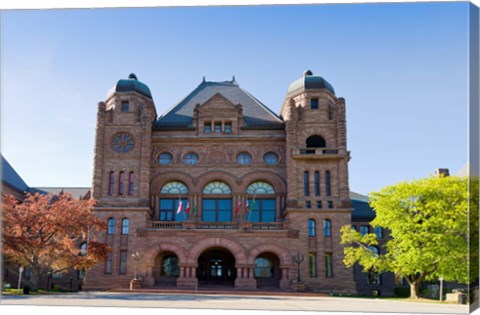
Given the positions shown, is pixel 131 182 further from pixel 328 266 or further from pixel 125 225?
pixel 328 266

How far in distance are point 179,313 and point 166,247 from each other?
2093 cm

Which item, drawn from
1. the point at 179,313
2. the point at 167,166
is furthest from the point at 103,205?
the point at 179,313

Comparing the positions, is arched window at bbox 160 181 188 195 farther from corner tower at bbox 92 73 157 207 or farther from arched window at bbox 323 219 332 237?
arched window at bbox 323 219 332 237

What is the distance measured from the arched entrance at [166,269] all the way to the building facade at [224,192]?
82 mm

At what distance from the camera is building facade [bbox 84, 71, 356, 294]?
42.9 m

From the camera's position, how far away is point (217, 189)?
156 ft

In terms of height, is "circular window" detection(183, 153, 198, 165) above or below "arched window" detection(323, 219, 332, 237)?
above

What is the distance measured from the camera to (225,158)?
47562 mm

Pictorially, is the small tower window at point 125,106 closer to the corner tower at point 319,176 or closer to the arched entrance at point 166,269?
the arched entrance at point 166,269

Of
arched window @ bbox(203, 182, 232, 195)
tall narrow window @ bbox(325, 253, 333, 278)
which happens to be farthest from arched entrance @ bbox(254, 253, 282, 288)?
arched window @ bbox(203, 182, 232, 195)

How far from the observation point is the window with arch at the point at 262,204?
154 feet

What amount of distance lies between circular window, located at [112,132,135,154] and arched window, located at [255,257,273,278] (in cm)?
1464

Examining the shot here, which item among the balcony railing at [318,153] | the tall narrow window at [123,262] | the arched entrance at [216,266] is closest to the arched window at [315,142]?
the balcony railing at [318,153]

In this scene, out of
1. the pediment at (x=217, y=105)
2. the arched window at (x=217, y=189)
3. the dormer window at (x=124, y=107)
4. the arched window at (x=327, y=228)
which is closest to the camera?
the arched window at (x=327, y=228)
